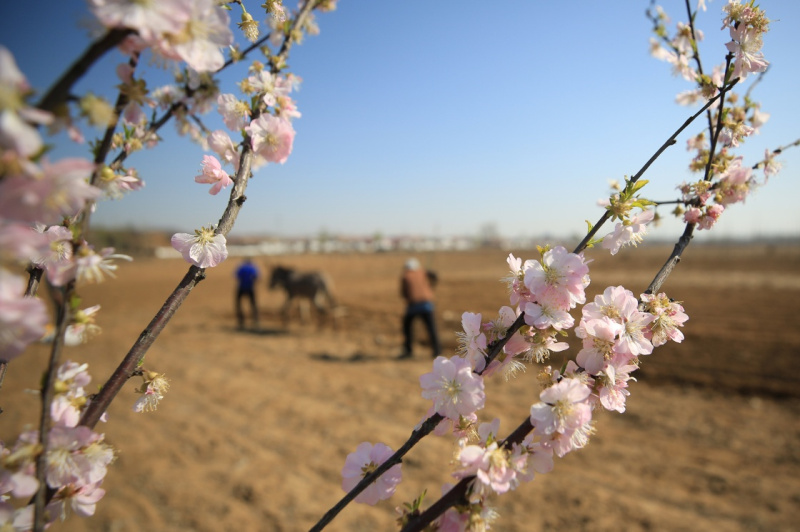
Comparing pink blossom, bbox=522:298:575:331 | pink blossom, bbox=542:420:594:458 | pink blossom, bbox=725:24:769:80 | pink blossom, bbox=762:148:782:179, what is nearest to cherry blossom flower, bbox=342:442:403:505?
pink blossom, bbox=542:420:594:458

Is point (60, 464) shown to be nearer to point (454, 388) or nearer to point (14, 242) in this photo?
point (14, 242)

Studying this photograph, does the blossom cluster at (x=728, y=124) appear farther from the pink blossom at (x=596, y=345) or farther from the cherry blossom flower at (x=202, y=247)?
the cherry blossom flower at (x=202, y=247)

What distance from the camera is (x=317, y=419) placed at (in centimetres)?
646

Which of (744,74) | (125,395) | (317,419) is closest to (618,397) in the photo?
(744,74)

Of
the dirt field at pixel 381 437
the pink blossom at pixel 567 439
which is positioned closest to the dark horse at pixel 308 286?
the dirt field at pixel 381 437

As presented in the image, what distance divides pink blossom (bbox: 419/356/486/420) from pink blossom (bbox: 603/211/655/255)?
0.56m

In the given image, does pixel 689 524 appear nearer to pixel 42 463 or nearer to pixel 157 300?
pixel 42 463

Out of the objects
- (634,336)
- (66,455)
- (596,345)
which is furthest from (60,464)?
(634,336)

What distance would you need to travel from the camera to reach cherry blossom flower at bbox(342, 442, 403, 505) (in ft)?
3.56

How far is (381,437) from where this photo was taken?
5785mm

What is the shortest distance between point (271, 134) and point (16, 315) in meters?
0.75

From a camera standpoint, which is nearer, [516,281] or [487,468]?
[487,468]

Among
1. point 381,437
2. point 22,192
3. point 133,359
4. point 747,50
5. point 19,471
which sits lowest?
point 381,437

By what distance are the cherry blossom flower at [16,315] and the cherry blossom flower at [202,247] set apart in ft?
1.41
